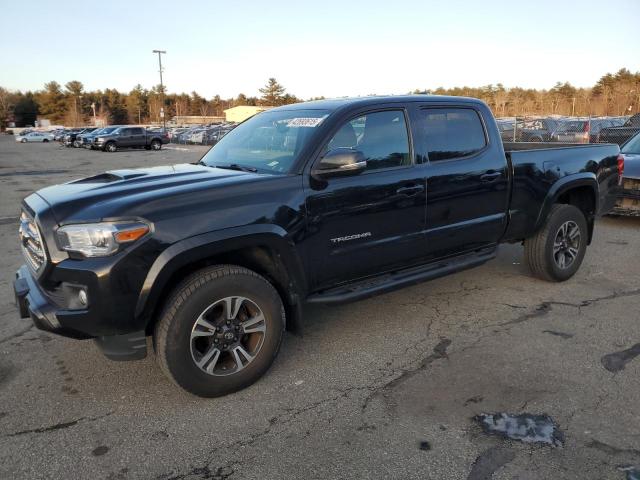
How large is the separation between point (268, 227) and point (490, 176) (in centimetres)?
229

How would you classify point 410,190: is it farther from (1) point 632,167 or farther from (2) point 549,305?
(1) point 632,167

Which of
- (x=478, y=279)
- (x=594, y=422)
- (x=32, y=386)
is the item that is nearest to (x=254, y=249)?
(x=32, y=386)

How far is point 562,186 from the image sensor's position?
16.7 ft

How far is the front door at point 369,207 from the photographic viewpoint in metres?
3.56

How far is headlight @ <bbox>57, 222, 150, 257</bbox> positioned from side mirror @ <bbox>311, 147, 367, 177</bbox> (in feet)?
4.06

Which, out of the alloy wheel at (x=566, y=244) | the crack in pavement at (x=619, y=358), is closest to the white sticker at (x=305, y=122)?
the crack in pavement at (x=619, y=358)

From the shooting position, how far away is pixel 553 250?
205 inches

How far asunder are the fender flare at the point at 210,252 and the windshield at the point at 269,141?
0.55 m

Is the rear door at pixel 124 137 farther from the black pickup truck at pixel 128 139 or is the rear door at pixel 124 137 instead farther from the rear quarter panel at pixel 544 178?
the rear quarter panel at pixel 544 178

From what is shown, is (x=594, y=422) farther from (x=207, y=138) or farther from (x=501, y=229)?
(x=207, y=138)

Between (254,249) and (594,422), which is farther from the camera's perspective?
(254,249)

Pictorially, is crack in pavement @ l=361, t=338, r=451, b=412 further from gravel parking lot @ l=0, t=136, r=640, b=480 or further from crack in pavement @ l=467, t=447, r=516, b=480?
crack in pavement @ l=467, t=447, r=516, b=480

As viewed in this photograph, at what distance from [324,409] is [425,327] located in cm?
150

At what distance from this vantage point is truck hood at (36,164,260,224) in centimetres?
291
